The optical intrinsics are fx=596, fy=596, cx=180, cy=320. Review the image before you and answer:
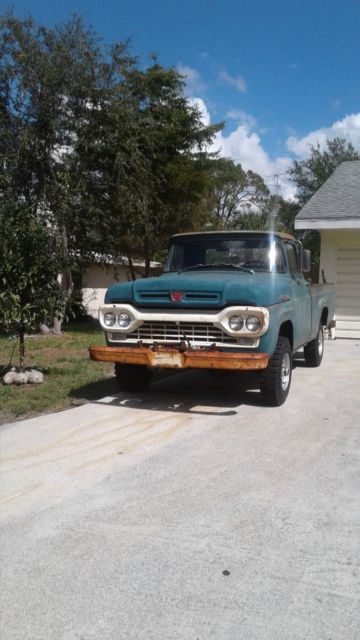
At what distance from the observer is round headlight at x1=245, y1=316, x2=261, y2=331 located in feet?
19.9

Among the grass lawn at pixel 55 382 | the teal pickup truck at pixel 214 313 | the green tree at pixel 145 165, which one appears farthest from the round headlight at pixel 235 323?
the green tree at pixel 145 165

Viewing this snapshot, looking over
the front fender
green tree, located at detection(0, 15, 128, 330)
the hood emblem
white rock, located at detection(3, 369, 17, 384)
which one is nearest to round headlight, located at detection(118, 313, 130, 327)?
the hood emblem

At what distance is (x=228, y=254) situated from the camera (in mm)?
7590

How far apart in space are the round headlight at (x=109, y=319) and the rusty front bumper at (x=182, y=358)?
12.6 inches

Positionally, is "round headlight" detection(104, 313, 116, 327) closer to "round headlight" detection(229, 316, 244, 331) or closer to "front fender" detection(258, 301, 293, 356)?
"round headlight" detection(229, 316, 244, 331)

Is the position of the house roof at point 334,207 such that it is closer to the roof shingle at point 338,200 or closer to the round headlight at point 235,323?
the roof shingle at point 338,200

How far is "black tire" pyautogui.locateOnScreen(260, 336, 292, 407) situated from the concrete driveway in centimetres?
27

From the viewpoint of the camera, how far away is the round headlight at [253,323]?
605 cm

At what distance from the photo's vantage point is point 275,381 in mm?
6539

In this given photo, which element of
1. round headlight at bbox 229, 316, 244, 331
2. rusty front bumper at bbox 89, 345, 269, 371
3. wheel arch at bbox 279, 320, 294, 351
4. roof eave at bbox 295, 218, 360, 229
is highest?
roof eave at bbox 295, 218, 360, 229

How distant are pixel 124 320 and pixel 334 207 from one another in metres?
8.51

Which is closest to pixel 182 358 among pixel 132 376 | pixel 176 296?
pixel 176 296

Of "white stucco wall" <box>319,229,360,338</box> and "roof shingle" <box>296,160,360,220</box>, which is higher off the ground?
"roof shingle" <box>296,160,360,220</box>

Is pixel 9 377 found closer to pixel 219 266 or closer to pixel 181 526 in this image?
pixel 219 266
